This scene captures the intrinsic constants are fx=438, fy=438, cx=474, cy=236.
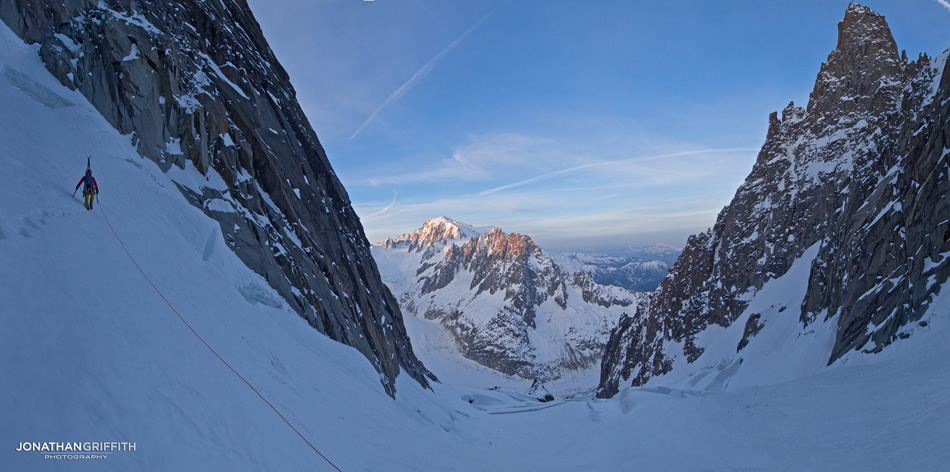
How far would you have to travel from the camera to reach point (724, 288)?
237ft

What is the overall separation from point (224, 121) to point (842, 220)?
5173 centimetres

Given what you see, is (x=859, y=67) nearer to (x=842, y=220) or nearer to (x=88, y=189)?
(x=842, y=220)

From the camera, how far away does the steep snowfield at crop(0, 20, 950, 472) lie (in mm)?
5941

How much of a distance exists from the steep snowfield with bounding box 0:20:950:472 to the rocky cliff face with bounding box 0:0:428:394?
151 cm

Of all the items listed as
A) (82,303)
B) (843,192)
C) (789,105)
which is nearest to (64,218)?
(82,303)

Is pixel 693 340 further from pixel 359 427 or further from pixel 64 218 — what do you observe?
pixel 64 218

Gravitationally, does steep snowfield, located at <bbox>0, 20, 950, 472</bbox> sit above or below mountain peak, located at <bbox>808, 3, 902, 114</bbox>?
below

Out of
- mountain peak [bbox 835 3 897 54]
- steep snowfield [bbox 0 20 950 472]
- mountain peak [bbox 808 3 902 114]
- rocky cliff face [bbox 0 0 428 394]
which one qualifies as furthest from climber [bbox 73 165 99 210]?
mountain peak [bbox 835 3 897 54]

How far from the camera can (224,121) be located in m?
22.8

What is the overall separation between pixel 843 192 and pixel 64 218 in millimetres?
73404

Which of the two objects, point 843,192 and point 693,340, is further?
point 693,340

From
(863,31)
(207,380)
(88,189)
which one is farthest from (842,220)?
(88,189)

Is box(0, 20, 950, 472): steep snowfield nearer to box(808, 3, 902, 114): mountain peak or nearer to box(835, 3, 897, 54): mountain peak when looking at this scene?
box(808, 3, 902, 114): mountain peak

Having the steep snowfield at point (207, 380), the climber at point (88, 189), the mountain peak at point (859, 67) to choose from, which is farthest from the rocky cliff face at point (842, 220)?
the climber at point (88, 189)
